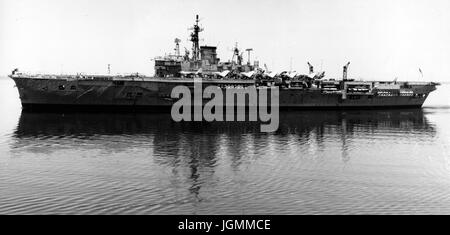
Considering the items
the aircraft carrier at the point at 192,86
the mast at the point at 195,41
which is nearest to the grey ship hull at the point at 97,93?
the aircraft carrier at the point at 192,86

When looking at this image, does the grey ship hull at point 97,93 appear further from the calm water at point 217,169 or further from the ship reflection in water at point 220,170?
the ship reflection in water at point 220,170

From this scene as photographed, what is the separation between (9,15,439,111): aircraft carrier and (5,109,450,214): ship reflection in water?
794 cm

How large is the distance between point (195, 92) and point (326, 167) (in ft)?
88.6

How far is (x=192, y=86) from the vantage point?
46594mm

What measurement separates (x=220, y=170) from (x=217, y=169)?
236 millimetres

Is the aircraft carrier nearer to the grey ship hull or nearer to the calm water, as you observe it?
the grey ship hull

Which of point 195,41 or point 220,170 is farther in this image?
point 195,41

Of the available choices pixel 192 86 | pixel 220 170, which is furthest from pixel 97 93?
pixel 220 170

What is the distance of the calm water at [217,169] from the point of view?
1474 cm

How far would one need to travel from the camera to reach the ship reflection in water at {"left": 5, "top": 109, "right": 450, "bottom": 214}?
581 inches

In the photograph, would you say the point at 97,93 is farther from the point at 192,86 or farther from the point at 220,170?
the point at 220,170

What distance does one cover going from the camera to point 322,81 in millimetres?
53562

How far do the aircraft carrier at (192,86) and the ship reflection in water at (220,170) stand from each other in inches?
313
